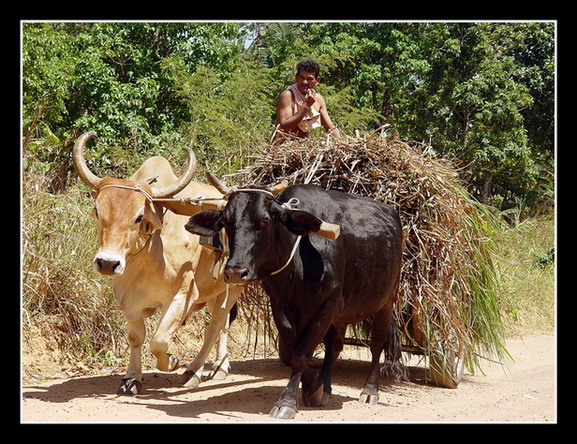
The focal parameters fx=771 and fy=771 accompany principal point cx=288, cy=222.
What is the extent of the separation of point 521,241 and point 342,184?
941 centimetres

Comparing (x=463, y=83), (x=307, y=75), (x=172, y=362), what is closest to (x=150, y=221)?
(x=172, y=362)

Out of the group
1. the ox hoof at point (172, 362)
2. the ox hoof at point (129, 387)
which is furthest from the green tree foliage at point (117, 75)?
the ox hoof at point (172, 362)

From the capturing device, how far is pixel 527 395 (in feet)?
20.1

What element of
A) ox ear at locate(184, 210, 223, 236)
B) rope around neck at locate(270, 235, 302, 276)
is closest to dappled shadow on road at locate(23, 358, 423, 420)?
rope around neck at locate(270, 235, 302, 276)

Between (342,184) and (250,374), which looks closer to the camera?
(342,184)

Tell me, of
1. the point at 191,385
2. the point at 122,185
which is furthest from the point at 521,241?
the point at 122,185

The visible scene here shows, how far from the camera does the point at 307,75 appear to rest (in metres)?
6.57

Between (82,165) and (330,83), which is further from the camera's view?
(330,83)

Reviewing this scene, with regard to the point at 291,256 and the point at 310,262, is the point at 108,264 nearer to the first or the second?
the point at 291,256

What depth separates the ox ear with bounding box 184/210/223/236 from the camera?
15.8 ft

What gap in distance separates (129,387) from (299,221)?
192cm

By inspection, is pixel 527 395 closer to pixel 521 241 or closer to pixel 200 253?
pixel 200 253

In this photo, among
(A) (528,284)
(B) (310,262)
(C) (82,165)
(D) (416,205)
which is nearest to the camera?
(B) (310,262)

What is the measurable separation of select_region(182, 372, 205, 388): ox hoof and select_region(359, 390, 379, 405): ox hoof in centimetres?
137
